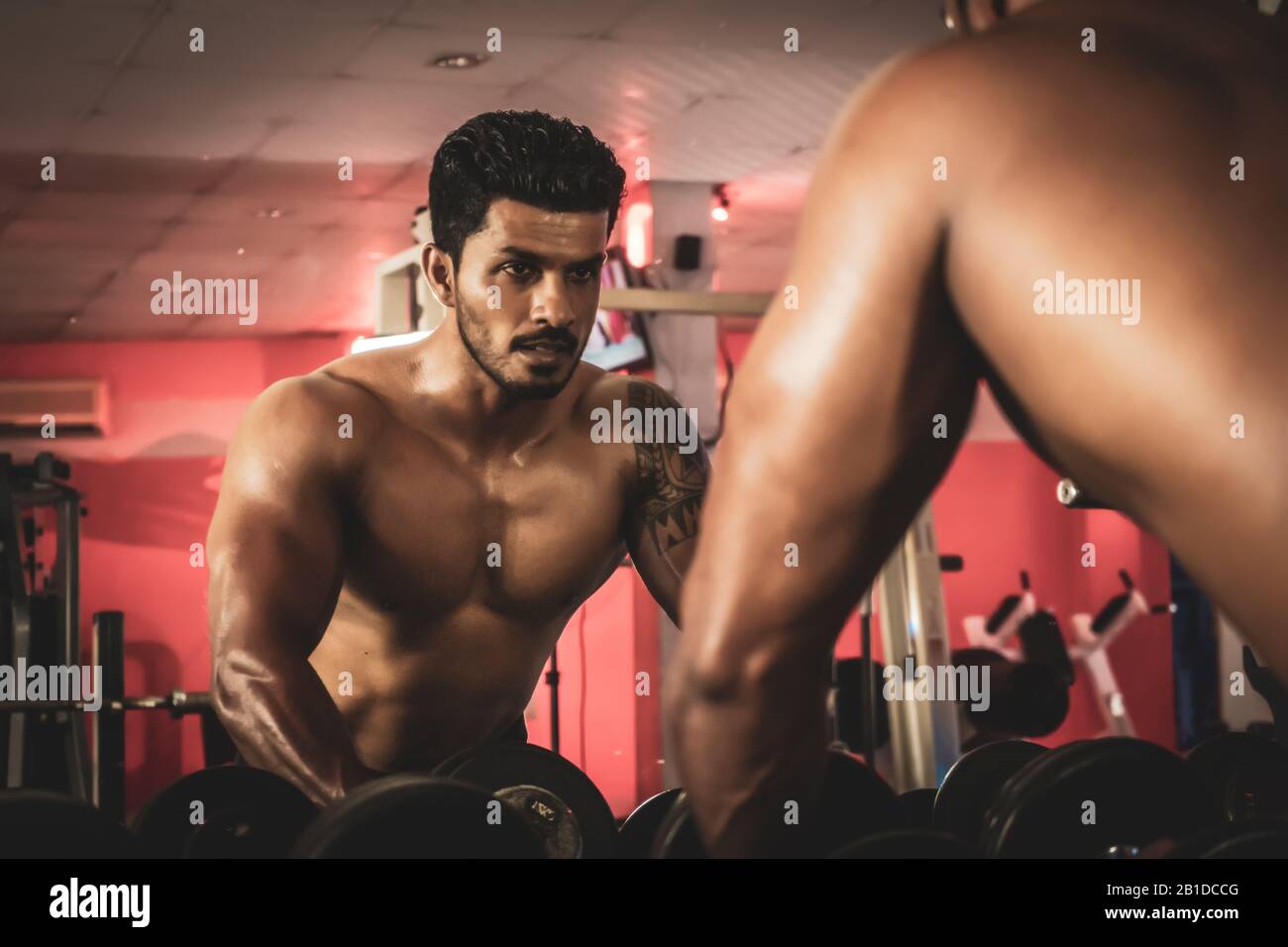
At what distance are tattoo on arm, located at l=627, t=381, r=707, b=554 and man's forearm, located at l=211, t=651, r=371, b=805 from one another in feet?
1.94

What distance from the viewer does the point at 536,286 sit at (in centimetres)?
184

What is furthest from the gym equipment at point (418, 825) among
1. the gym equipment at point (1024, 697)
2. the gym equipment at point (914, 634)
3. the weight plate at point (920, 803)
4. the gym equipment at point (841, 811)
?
the gym equipment at point (1024, 697)

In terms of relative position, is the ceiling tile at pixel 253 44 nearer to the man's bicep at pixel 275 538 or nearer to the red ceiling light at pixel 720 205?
the red ceiling light at pixel 720 205

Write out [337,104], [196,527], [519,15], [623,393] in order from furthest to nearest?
[196,527], [337,104], [519,15], [623,393]

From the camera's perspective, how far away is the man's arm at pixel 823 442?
0.88 m

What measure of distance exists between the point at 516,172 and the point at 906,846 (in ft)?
3.55

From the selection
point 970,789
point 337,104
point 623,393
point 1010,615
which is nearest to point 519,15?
point 337,104

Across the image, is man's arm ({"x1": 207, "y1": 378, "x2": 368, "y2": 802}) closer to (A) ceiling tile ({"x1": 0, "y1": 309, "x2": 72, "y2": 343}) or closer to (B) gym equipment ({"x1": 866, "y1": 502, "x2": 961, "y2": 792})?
(B) gym equipment ({"x1": 866, "y1": 502, "x2": 961, "y2": 792})

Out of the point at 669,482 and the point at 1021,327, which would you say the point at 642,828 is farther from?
the point at 1021,327

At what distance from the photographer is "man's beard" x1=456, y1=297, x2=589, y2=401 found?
1.86m

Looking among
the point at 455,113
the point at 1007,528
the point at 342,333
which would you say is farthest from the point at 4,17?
the point at 1007,528

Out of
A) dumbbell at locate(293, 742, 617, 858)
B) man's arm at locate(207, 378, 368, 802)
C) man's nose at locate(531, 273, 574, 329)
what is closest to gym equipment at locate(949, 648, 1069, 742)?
man's nose at locate(531, 273, 574, 329)

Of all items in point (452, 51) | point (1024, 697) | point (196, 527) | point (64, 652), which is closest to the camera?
point (452, 51)

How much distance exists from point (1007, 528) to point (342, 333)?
525 centimetres
